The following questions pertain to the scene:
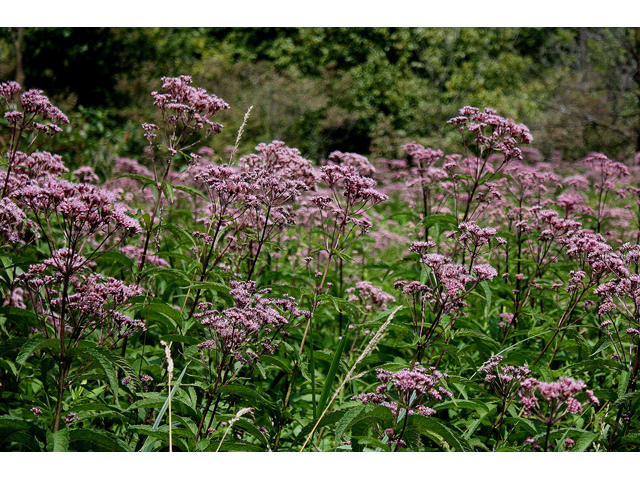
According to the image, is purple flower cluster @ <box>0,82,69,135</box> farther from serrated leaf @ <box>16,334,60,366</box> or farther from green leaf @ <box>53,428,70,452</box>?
green leaf @ <box>53,428,70,452</box>

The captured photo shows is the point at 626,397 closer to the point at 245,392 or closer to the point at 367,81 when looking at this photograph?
the point at 245,392

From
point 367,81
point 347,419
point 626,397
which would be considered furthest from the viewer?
point 367,81

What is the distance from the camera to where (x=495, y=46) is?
26.1 m

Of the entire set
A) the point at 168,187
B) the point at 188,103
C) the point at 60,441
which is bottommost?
the point at 60,441

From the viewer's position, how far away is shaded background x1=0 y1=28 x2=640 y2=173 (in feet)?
A: 69.4

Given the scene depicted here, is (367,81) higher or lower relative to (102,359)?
higher

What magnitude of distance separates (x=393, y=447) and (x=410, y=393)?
1.08ft

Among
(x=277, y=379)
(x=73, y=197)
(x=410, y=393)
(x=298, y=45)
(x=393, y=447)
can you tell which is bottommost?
(x=277, y=379)

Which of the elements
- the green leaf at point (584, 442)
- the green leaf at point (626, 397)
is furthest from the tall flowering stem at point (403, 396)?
the green leaf at point (626, 397)

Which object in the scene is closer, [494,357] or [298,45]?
[494,357]

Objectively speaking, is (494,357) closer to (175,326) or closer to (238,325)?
(238,325)

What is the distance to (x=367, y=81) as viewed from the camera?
27.7 meters

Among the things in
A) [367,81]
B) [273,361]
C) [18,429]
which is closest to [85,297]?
[18,429]

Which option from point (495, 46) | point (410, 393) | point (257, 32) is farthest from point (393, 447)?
point (257, 32)
